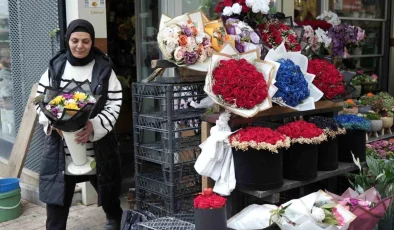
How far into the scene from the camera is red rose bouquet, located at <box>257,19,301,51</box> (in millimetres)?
3506

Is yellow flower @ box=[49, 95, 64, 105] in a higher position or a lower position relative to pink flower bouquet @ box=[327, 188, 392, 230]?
higher

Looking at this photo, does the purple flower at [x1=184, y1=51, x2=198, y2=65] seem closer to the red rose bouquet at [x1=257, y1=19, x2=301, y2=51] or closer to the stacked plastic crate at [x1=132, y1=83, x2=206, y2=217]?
the stacked plastic crate at [x1=132, y1=83, x2=206, y2=217]

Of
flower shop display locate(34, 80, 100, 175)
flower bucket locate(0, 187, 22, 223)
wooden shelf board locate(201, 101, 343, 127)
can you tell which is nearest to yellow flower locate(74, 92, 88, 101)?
flower shop display locate(34, 80, 100, 175)

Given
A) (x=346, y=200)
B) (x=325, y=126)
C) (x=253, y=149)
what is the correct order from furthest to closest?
1. (x=325, y=126)
2. (x=346, y=200)
3. (x=253, y=149)

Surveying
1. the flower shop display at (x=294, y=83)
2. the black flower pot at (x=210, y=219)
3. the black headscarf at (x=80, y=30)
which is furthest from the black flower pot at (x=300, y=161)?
the black headscarf at (x=80, y=30)

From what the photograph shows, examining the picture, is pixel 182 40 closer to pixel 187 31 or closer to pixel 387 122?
pixel 187 31

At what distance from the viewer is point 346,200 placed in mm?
2893

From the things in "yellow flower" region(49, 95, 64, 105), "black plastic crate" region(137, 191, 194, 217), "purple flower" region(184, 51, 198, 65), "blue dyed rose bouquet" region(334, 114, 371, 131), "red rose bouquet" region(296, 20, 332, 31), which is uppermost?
"red rose bouquet" region(296, 20, 332, 31)

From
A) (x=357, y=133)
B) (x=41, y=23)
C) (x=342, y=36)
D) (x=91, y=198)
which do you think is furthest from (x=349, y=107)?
(x=41, y=23)

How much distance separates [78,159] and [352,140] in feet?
6.43

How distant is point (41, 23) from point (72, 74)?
1.63m

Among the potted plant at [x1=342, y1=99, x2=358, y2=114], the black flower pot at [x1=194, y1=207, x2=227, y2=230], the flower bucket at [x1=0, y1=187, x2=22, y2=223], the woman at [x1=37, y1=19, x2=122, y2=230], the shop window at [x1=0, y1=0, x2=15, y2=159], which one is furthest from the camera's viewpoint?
the shop window at [x1=0, y1=0, x2=15, y2=159]

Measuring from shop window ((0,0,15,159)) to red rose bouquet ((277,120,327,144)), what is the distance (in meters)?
3.96

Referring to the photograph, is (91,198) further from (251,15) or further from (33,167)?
(251,15)
